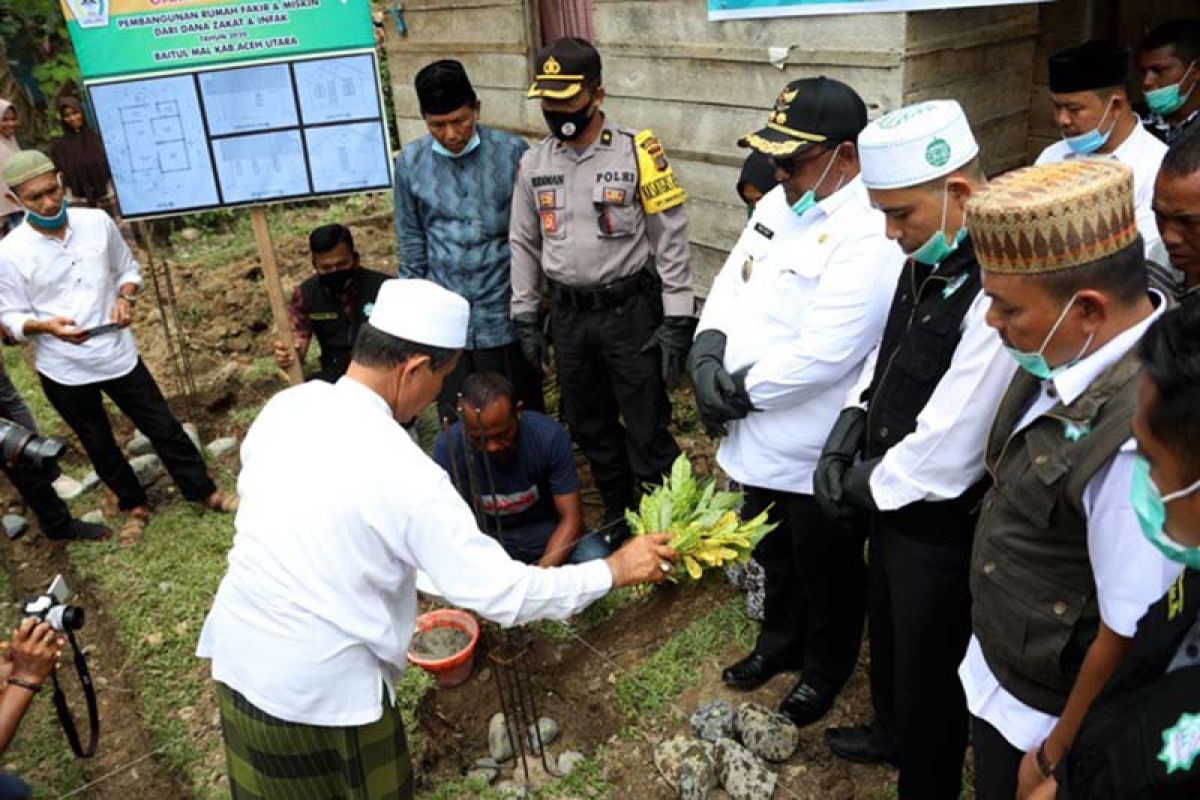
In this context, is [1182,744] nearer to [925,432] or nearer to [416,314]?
[925,432]

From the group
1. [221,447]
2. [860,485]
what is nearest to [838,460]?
[860,485]

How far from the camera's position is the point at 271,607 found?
2.46 metres

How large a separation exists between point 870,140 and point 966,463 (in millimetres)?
863

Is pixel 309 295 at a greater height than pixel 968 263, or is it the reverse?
pixel 968 263

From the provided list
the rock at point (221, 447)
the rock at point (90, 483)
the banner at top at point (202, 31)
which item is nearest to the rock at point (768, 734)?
the banner at top at point (202, 31)

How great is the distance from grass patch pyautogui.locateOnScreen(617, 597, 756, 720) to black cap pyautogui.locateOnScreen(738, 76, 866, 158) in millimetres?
2110

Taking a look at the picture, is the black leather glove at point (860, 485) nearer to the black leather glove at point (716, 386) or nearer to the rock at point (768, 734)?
the black leather glove at point (716, 386)

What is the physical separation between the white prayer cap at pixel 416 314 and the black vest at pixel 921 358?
123 cm

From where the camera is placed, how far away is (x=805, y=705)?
3473 mm

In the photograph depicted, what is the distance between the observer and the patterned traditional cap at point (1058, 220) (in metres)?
1.77

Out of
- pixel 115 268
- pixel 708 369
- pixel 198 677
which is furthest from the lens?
pixel 115 268

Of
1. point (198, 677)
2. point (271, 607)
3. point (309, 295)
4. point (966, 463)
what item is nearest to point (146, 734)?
point (198, 677)

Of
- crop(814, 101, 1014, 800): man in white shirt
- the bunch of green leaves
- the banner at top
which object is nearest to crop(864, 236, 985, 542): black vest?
crop(814, 101, 1014, 800): man in white shirt

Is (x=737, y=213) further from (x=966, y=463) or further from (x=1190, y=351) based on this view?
(x=1190, y=351)
